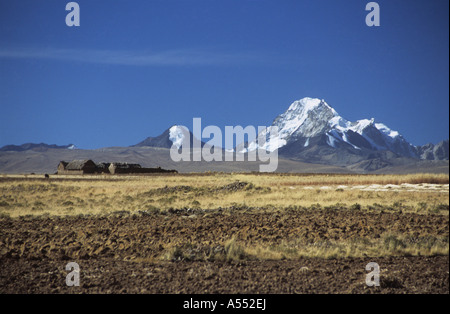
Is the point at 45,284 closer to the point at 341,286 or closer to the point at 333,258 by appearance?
the point at 341,286

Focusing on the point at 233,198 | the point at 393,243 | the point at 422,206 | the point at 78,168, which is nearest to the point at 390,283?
the point at 393,243

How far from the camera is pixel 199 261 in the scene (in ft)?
35.1

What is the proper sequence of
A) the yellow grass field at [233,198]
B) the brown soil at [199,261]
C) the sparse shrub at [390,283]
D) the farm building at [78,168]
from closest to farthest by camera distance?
the sparse shrub at [390,283] → the brown soil at [199,261] → the yellow grass field at [233,198] → the farm building at [78,168]

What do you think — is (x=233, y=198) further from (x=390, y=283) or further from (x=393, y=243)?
(x=390, y=283)

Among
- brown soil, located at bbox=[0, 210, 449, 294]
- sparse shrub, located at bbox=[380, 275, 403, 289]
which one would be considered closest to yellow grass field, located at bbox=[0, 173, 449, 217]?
brown soil, located at bbox=[0, 210, 449, 294]

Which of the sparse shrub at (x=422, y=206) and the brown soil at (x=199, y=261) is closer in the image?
the brown soil at (x=199, y=261)

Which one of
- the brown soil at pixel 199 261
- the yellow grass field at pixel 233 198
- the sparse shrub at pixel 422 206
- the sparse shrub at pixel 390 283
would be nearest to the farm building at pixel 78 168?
the yellow grass field at pixel 233 198

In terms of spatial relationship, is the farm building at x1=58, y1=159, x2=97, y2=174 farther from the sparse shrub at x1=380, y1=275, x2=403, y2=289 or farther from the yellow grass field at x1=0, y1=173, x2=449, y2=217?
the sparse shrub at x1=380, y1=275, x2=403, y2=289

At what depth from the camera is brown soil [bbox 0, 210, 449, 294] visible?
837 cm

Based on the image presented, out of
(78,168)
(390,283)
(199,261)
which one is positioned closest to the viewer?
(390,283)

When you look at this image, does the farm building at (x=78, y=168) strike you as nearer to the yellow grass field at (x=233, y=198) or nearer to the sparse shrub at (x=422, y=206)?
the yellow grass field at (x=233, y=198)

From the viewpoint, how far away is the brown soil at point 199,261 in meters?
8.37

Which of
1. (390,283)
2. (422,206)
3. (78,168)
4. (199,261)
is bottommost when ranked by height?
(199,261)

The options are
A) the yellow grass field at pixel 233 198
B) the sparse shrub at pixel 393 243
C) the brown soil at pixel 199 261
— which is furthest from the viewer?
the yellow grass field at pixel 233 198
